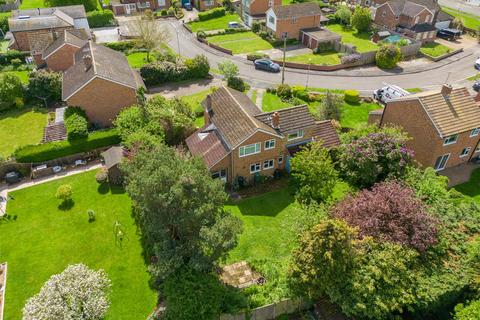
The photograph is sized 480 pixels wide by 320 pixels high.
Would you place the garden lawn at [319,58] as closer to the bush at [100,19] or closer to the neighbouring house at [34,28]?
the neighbouring house at [34,28]

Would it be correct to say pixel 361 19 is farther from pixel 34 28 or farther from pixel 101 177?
pixel 34 28

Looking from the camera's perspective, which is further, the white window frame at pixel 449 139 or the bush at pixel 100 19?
the bush at pixel 100 19

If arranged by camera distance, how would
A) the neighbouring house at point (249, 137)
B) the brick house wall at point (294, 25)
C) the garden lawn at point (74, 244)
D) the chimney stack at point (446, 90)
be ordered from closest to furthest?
the garden lawn at point (74, 244) < the neighbouring house at point (249, 137) < the chimney stack at point (446, 90) < the brick house wall at point (294, 25)

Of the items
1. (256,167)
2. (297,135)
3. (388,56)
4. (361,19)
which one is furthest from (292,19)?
(256,167)

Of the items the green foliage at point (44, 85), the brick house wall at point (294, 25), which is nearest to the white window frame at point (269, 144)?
the green foliage at point (44, 85)

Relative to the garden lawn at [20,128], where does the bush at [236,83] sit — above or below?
above

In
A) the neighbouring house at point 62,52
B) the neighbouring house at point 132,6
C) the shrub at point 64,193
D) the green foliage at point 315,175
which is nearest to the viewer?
the green foliage at point 315,175

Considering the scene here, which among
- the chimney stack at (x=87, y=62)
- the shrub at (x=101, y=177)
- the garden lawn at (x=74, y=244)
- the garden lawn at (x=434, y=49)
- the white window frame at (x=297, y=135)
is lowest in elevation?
the garden lawn at (x=74, y=244)

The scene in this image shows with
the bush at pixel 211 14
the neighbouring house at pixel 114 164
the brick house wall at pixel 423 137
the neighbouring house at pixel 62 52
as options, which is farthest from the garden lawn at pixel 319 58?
the neighbouring house at pixel 114 164
